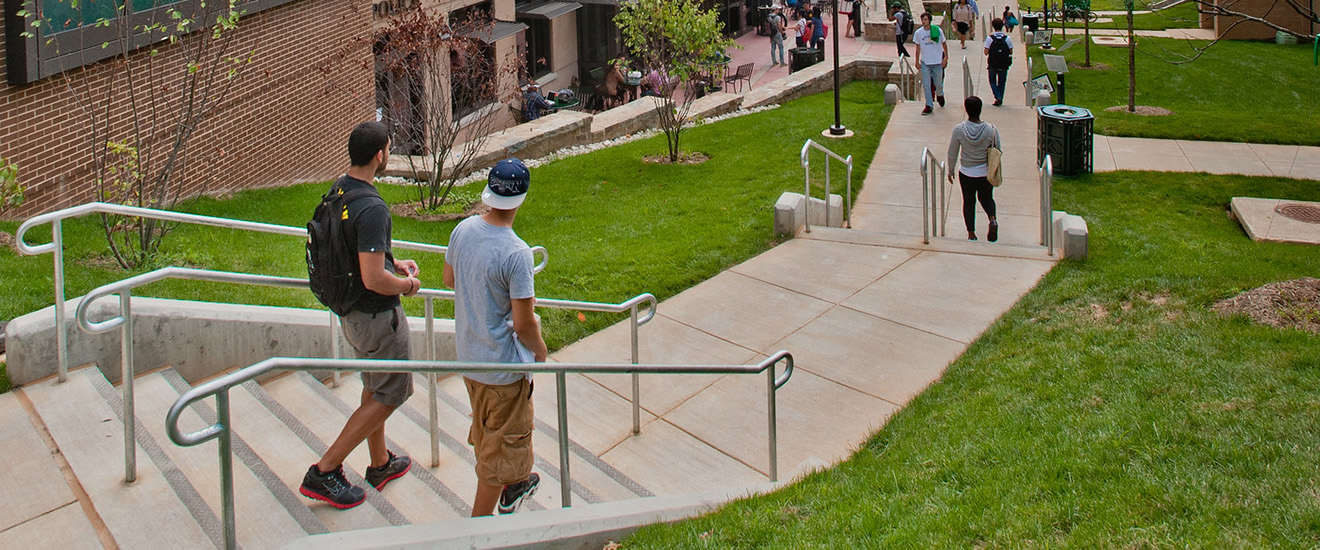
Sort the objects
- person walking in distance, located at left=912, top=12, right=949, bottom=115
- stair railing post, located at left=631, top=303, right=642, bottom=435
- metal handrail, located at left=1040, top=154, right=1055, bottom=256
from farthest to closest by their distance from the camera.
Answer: person walking in distance, located at left=912, top=12, right=949, bottom=115 < metal handrail, located at left=1040, top=154, right=1055, bottom=256 < stair railing post, located at left=631, top=303, right=642, bottom=435

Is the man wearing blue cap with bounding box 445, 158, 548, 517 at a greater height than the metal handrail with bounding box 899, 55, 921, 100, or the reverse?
the metal handrail with bounding box 899, 55, 921, 100

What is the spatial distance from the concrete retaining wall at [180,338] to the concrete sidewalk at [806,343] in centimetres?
153

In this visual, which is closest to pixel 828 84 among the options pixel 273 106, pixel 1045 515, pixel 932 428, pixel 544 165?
pixel 544 165

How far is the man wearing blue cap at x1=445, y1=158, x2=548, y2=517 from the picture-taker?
4.56 metres

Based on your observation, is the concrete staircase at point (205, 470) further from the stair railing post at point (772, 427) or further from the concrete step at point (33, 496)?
the stair railing post at point (772, 427)

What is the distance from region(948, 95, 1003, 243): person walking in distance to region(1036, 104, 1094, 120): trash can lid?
3407 mm

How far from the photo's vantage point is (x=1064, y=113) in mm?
14938

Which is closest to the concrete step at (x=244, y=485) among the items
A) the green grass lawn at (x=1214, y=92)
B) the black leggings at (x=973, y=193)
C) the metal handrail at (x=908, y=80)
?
the black leggings at (x=973, y=193)

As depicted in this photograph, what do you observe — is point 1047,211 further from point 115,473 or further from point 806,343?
point 115,473

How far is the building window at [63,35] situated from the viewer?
9.49 m

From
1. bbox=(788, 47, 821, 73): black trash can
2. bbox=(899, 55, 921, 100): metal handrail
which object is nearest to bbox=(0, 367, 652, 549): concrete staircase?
bbox=(899, 55, 921, 100): metal handrail

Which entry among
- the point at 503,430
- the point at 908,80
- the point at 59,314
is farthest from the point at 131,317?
the point at 908,80

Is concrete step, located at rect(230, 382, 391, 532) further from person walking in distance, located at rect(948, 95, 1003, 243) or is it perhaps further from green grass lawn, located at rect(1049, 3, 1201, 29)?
green grass lawn, located at rect(1049, 3, 1201, 29)

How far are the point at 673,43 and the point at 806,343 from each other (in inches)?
335
